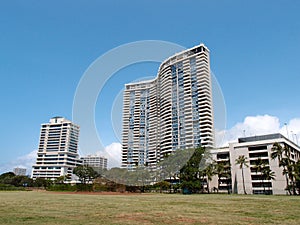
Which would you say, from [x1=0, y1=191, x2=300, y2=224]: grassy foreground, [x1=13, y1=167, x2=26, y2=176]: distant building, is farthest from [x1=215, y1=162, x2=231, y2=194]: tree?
[x1=13, y1=167, x2=26, y2=176]: distant building

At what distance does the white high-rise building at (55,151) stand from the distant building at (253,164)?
77.8 meters

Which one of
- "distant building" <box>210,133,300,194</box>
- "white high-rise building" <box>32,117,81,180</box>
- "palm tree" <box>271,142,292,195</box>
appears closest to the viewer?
"palm tree" <box>271,142,292,195</box>

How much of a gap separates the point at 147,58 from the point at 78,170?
207ft

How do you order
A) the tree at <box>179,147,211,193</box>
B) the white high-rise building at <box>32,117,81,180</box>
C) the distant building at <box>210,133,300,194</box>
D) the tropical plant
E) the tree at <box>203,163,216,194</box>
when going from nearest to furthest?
the tree at <box>179,147,211,193</box> < the tropical plant < the distant building at <box>210,133,300,194</box> < the tree at <box>203,163,216,194</box> < the white high-rise building at <box>32,117,81,180</box>

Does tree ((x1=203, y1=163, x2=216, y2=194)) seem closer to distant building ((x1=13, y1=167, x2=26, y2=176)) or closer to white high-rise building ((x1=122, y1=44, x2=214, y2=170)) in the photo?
white high-rise building ((x1=122, y1=44, x2=214, y2=170))

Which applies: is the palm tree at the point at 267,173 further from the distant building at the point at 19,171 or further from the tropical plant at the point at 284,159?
the distant building at the point at 19,171

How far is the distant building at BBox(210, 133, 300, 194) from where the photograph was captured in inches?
2095

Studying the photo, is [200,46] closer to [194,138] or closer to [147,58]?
[194,138]

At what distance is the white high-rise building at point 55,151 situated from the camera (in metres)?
121

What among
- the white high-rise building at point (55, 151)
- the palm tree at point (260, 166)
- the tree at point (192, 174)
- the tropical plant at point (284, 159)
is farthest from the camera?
the white high-rise building at point (55, 151)

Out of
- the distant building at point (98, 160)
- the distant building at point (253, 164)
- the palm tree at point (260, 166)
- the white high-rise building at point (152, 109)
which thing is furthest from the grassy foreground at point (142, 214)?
the distant building at point (253, 164)

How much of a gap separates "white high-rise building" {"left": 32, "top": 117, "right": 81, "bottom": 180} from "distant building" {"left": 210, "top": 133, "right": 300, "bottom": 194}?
77835 millimetres

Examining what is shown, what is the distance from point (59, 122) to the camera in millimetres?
129875

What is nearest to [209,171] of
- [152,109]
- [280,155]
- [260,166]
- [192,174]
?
[192,174]
